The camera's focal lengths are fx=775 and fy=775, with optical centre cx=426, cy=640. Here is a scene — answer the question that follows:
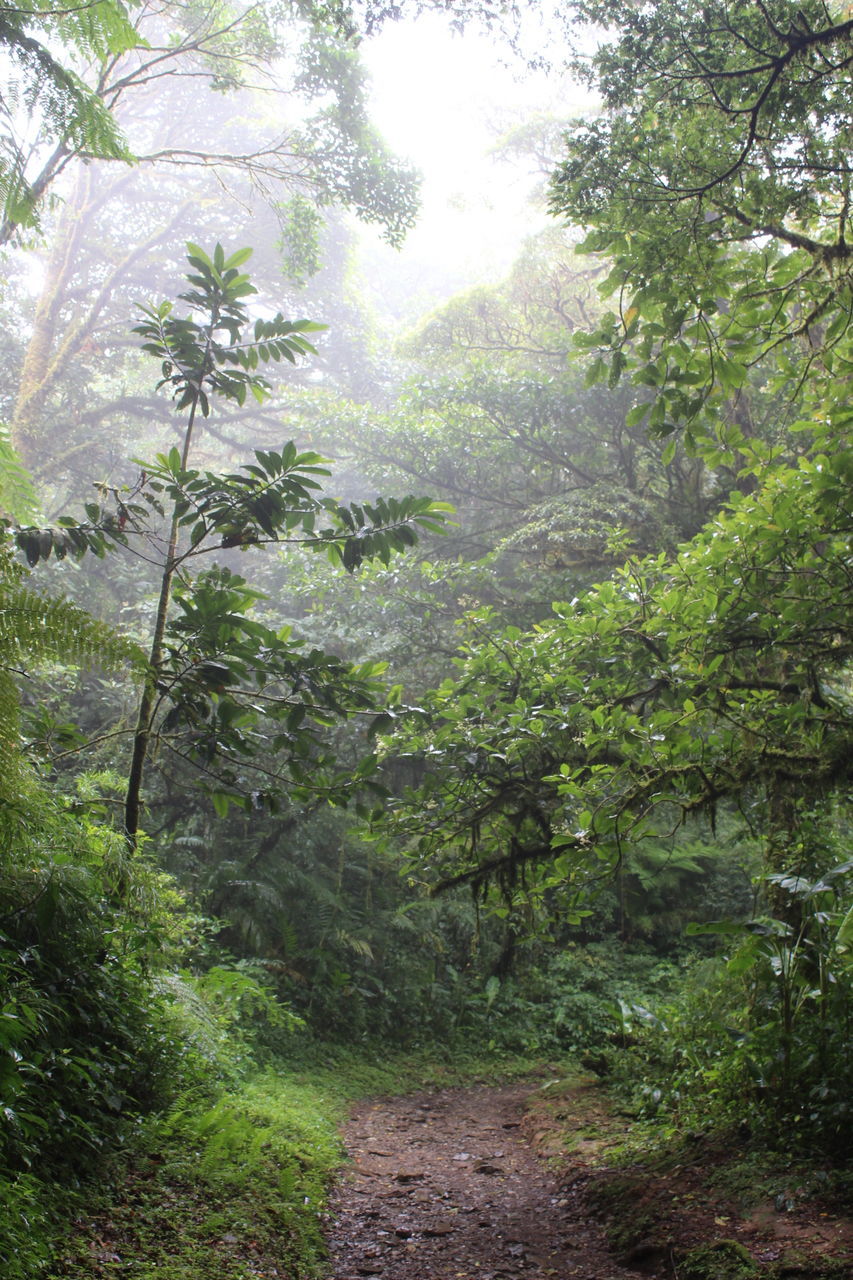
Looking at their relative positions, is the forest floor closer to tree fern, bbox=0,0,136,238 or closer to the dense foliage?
the dense foliage

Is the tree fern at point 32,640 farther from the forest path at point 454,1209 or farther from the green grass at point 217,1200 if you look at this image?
the forest path at point 454,1209

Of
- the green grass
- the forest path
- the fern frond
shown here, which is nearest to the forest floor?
the forest path

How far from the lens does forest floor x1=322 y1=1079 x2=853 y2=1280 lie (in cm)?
283

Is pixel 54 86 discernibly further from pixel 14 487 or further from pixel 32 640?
pixel 32 640

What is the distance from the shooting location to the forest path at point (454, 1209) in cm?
325

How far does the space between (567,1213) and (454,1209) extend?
60 centimetres

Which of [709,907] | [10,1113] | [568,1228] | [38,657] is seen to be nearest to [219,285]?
[38,657]

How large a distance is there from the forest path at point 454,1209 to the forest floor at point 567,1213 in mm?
10

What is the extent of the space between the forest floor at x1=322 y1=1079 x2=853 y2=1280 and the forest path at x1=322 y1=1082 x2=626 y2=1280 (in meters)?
0.01

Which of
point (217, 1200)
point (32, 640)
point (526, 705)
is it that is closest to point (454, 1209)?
point (217, 1200)

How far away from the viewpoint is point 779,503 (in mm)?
3625

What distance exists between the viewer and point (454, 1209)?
4.05m

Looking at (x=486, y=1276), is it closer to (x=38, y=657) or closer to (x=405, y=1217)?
(x=405, y=1217)

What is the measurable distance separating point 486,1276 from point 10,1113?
7.07 feet
